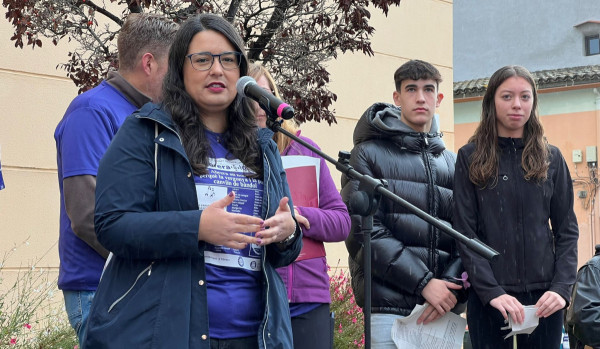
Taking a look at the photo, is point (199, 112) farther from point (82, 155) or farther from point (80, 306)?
point (80, 306)

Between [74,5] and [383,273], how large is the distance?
2.96 meters

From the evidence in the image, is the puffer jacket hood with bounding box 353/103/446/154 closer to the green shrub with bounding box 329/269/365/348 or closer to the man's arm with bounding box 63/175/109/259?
the man's arm with bounding box 63/175/109/259

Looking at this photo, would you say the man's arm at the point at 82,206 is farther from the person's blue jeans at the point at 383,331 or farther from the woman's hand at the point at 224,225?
the person's blue jeans at the point at 383,331

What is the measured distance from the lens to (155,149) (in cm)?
292

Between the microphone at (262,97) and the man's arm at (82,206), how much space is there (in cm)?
88

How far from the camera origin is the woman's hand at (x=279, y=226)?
2.88 metres

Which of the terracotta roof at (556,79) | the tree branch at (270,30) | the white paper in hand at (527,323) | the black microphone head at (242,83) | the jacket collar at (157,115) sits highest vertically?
the terracotta roof at (556,79)

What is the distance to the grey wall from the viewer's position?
99.5ft

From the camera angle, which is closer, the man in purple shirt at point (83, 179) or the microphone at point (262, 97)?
the microphone at point (262, 97)

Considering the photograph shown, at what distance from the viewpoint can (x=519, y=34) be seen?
103 feet

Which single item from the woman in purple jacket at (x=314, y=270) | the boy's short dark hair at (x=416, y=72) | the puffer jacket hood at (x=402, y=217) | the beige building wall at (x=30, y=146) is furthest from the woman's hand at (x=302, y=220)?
→ the beige building wall at (x=30, y=146)

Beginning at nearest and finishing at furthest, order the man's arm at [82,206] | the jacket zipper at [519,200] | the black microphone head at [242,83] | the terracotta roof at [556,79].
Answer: the black microphone head at [242,83], the man's arm at [82,206], the jacket zipper at [519,200], the terracotta roof at [556,79]

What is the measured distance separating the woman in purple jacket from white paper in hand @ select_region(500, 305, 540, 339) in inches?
35.5

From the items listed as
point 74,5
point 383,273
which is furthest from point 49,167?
point 383,273
